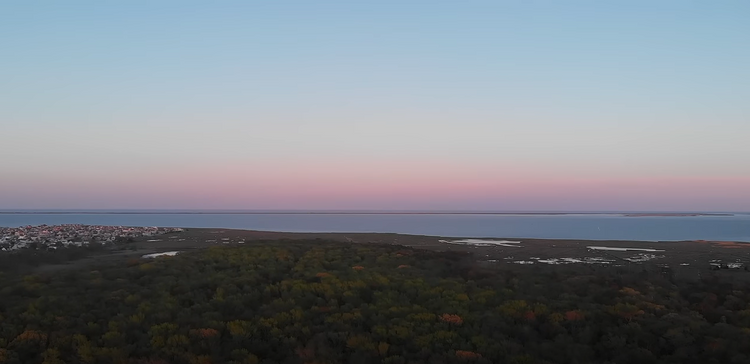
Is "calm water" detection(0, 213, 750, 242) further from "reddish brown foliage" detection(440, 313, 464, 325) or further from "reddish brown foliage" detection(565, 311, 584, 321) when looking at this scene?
"reddish brown foliage" detection(440, 313, 464, 325)

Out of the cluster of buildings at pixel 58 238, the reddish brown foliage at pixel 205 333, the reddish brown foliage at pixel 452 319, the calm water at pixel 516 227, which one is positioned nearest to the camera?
the reddish brown foliage at pixel 205 333

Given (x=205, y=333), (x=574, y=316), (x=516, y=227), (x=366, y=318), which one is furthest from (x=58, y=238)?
(x=516, y=227)

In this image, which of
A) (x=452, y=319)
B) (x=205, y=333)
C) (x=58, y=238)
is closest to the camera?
(x=205, y=333)

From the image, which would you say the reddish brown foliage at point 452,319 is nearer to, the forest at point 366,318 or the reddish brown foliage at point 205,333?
the forest at point 366,318

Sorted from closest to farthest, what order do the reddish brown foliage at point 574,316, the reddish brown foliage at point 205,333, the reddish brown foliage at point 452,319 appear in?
the reddish brown foliage at point 205,333
the reddish brown foliage at point 452,319
the reddish brown foliage at point 574,316

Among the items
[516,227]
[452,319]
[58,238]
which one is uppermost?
[452,319]

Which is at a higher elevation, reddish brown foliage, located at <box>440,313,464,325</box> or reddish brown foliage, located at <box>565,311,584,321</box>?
reddish brown foliage, located at <box>565,311,584,321</box>

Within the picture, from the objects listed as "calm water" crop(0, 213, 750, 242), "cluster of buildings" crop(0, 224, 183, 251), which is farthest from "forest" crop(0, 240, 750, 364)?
"calm water" crop(0, 213, 750, 242)

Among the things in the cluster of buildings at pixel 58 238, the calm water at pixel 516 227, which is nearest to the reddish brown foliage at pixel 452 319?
the cluster of buildings at pixel 58 238

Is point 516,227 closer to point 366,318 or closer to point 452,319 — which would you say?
point 452,319
